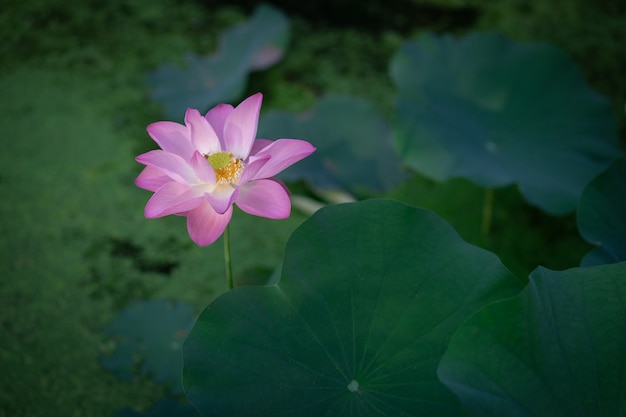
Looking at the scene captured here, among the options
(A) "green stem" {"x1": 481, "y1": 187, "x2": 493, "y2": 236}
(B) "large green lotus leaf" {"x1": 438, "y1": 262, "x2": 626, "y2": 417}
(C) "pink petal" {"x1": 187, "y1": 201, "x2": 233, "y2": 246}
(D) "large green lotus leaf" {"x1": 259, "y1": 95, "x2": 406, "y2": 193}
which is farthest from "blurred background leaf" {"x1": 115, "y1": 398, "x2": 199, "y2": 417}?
(A) "green stem" {"x1": 481, "y1": 187, "x2": 493, "y2": 236}

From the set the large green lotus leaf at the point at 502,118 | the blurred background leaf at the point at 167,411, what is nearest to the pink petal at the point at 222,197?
the blurred background leaf at the point at 167,411

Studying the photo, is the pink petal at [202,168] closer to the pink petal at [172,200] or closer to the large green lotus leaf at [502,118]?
the pink petal at [172,200]

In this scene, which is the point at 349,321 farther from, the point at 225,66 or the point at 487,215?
the point at 225,66

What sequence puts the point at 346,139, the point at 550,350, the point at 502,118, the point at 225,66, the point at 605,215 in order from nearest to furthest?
the point at 550,350 < the point at 605,215 < the point at 502,118 < the point at 346,139 < the point at 225,66

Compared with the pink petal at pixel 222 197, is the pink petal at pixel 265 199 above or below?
below

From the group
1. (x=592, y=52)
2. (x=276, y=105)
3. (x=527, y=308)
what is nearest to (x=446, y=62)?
(x=276, y=105)

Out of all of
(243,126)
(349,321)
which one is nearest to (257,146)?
(243,126)
